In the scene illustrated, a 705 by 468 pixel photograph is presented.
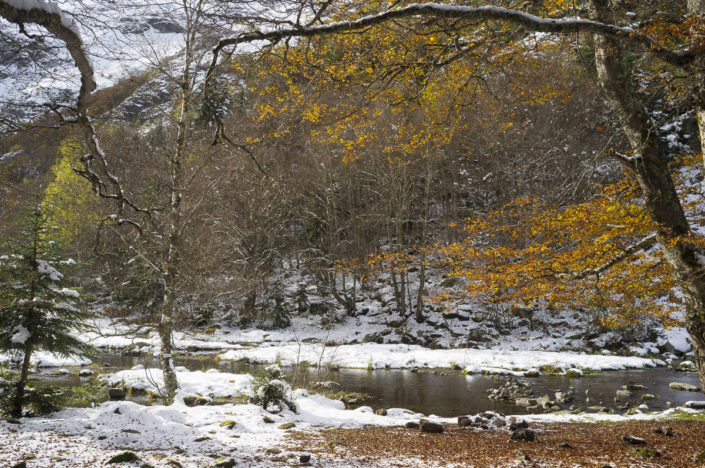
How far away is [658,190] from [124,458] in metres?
7.28

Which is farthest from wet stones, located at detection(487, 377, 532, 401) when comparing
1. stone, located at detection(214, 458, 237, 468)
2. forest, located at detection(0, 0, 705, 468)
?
stone, located at detection(214, 458, 237, 468)

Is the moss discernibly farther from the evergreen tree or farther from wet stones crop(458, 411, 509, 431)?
the evergreen tree

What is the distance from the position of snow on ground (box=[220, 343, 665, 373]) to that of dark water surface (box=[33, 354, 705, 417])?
0.84 m

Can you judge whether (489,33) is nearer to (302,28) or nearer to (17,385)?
(302,28)

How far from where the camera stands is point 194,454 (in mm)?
5594

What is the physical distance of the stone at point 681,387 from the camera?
42.1 feet

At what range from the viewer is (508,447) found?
6750 millimetres

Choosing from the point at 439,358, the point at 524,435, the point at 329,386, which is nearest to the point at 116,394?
the point at 329,386

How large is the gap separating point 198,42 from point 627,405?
14.4m

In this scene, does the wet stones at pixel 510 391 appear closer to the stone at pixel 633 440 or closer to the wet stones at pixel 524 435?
the wet stones at pixel 524 435

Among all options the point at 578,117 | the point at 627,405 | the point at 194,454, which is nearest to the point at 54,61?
the point at 194,454

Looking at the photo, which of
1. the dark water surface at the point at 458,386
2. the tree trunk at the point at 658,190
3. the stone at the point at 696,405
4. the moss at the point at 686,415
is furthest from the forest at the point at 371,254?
the stone at the point at 696,405

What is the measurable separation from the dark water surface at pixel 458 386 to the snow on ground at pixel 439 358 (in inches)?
33.0

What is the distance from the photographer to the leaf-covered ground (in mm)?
5691
